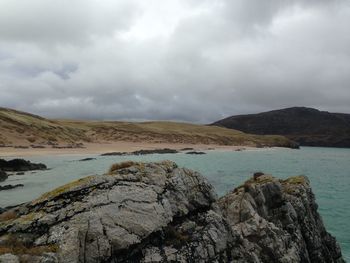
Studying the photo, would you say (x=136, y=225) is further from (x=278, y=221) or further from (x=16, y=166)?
(x=16, y=166)

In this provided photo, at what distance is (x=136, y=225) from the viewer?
35.6ft

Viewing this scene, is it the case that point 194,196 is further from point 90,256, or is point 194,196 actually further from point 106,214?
point 90,256

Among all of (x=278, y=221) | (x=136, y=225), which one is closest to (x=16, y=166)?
(x=278, y=221)

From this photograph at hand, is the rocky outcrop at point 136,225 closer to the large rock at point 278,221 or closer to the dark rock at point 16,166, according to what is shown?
the large rock at point 278,221

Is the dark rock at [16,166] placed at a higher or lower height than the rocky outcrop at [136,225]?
lower

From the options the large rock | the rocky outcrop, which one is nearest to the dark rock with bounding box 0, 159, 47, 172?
the large rock

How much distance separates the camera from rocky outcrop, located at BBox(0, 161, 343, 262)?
9789 mm

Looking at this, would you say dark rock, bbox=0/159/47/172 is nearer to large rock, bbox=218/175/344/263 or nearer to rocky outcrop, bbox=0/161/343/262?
large rock, bbox=218/175/344/263

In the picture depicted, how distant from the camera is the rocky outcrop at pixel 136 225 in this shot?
32.1 ft

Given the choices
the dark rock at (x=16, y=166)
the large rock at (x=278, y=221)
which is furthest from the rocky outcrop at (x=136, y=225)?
the dark rock at (x=16, y=166)

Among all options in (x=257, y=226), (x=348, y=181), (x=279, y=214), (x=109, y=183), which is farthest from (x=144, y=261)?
(x=348, y=181)

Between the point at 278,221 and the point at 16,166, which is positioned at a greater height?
the point at 278,221

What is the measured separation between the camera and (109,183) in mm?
11891

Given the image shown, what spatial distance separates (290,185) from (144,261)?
47.0 feet
